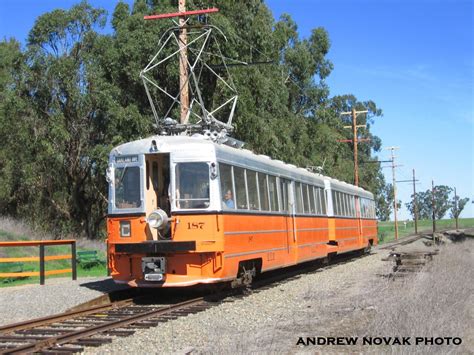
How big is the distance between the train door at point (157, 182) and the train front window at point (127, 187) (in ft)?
0.64

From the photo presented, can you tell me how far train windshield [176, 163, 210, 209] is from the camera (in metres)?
11.9

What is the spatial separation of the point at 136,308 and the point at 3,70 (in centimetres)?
3162

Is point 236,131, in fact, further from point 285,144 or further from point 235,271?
point 235,271

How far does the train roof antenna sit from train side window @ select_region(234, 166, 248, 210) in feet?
3.04

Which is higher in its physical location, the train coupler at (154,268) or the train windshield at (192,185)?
the train windshield at (192,185)

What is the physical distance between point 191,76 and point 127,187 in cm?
1367

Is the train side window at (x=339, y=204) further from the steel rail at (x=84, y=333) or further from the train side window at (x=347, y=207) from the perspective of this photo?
the steel rail at (x=84, y=333)

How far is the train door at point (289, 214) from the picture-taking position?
1581cm

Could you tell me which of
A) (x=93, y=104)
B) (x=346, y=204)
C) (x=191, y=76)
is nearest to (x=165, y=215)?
(x=346, y=204)

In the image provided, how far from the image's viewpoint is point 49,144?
31750 millimetres

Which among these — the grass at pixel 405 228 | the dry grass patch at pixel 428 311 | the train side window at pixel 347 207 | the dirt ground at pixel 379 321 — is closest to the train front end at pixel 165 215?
the dirt ground at pixel 379 321

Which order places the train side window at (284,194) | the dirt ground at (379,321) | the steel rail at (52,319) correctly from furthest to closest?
the train side window at (284,194) < the steel rail at (52,319) < the dirt ground at (379,321)

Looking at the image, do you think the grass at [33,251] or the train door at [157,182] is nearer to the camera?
the train door at [157,182]

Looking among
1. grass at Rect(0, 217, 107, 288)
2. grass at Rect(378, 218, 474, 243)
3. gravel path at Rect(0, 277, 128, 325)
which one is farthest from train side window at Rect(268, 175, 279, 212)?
grass at Rect(378, 218, 474, 243)
